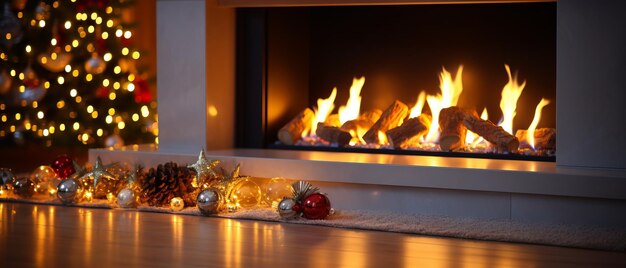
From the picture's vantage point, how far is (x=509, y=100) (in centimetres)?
372

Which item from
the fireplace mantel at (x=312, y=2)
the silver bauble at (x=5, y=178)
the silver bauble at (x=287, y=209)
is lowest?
the silver bauble at (x=287, y=209)

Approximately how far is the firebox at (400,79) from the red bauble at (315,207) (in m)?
0.62

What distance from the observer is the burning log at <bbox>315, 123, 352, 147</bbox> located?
380 centimetres

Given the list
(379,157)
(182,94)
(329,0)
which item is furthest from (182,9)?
(379,157)

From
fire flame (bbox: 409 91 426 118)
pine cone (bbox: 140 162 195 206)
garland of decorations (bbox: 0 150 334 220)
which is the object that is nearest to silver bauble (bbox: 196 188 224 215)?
garland of decorations (bbox: 0 150 334 220)

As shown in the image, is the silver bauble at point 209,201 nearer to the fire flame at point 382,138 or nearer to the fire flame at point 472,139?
the fire flame at point 382,138

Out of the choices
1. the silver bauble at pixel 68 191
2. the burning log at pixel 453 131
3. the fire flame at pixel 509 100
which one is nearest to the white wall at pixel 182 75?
the silver bauble at pixel 68 191

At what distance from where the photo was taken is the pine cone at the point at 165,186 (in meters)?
3.45

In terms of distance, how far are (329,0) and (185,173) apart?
0.94 metres

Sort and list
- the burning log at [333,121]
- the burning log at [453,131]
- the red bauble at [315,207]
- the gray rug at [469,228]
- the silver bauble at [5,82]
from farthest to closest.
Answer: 1. the silver bauble at [5,82]
2. the burning log at [333,121]
3. the burning log at [453,131]
4. the red bauble at [315,207]
5. the gray rug at [469,228]

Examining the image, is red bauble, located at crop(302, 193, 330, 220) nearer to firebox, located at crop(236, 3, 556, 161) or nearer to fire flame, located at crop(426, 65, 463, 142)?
firebox, located at crop(236, 3, 556, 161)

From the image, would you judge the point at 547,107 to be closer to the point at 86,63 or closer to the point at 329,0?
the point at 329,0

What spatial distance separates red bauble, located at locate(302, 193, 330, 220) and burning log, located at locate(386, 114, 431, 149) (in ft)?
2.05

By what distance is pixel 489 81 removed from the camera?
3773mm
